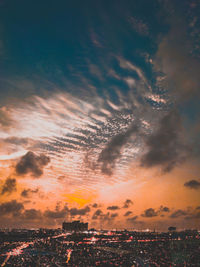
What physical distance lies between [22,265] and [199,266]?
52.6m

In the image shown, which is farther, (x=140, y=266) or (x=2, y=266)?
(x=140, y=266)

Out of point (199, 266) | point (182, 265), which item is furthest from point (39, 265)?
point (199, 266)

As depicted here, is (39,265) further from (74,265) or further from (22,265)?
(74,265)

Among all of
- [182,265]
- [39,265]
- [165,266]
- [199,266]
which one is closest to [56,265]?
[39,265]

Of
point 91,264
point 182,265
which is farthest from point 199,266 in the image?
point 91,264

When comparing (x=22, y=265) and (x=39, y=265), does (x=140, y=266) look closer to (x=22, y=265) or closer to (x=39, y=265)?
(x=39, y=265)

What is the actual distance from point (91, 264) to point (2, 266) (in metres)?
25.1

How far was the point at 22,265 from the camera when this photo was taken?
61094 millimetres

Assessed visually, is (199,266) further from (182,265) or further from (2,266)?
(2,266)

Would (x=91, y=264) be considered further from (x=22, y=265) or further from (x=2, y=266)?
(x=2, y=266)

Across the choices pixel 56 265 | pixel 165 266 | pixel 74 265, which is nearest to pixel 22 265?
pixel 56 265

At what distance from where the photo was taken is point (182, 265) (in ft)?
206

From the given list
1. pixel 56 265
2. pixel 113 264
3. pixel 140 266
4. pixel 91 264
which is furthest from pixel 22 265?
pixel 140 266

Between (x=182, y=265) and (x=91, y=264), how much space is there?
26852 millimetres
